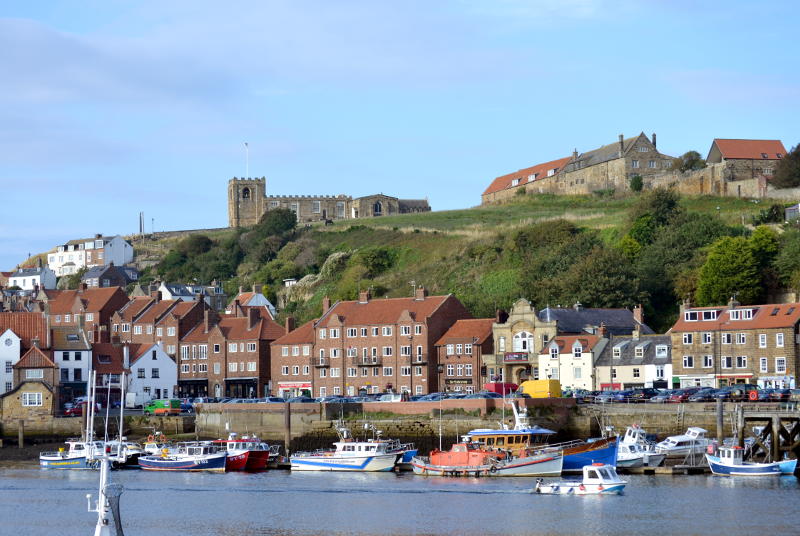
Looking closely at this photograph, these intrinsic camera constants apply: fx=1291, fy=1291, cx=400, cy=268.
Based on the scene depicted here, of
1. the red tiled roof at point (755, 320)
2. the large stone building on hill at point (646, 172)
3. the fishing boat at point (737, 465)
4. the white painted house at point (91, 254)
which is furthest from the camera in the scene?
the white painted house at point (91, 254)

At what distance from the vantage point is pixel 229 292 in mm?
131125

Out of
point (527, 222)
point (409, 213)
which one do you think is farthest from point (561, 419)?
point (409, 213)

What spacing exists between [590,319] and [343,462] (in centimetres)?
2669

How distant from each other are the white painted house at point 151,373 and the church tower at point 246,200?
213 feet

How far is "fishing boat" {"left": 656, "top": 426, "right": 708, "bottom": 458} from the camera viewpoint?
6347cm

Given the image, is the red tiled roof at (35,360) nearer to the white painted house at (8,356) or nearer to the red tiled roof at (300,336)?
the white painted house at (8,356)

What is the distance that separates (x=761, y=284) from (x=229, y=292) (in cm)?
6009

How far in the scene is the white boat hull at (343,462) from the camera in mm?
66312

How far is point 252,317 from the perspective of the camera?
100 meters

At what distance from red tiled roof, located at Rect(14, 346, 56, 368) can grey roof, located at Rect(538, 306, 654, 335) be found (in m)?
33.2

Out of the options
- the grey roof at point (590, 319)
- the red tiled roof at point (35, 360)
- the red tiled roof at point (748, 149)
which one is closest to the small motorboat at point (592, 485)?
the grey roof at point (590, 319)

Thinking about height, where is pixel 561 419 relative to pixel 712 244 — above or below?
below

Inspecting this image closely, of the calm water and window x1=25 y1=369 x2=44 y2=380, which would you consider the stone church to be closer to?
window x1=25 y1=369 x2=44 y2=380

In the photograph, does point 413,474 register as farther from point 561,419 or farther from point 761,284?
point 761,284
